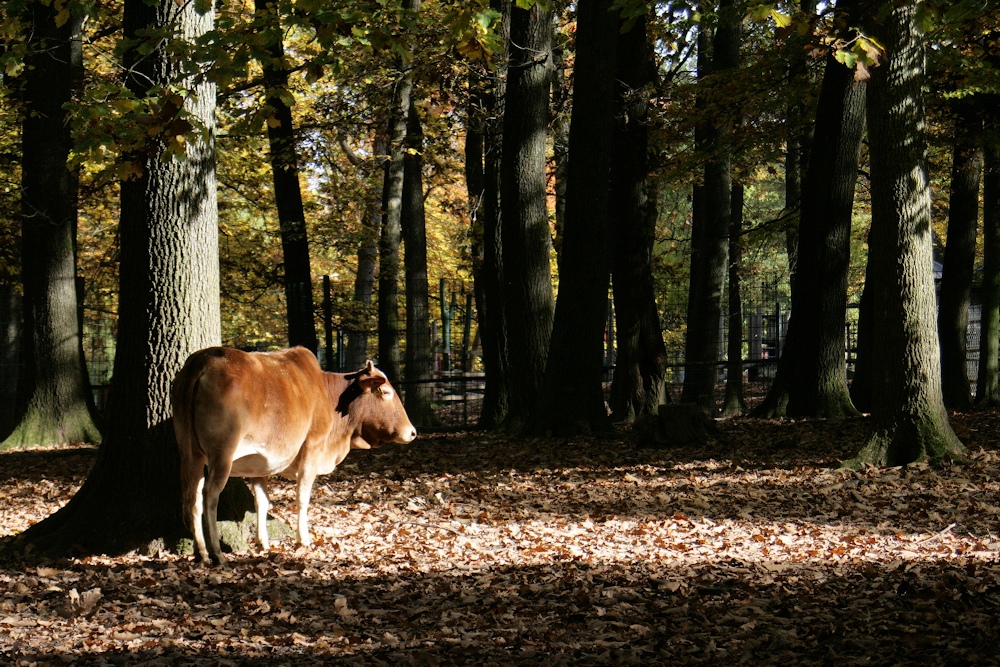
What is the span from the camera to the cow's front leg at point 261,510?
788 centimetres

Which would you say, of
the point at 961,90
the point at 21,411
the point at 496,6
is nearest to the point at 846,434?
the point at 961,90

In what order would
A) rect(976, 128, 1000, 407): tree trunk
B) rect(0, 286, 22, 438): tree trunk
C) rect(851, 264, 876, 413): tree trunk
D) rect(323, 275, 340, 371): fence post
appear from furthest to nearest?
rect(323, 275, 340, 371): fence post
rect(976, 128, 1000, 407): tree trunk
rect(0, 286, 22, 438): tree trunk
rect(851, 264, 876, 413): tree trunk

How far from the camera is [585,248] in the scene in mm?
13938

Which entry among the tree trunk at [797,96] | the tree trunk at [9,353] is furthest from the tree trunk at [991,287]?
the tree trunk at [9,353]

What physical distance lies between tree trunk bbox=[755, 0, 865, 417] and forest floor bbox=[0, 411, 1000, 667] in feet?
12.3

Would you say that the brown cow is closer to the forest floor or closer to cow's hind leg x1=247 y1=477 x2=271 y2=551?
cow's hind leg x1=247 y1=477 x2=271 y2=551

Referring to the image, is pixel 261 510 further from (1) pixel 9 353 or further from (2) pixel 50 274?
(1) pixel 9 353

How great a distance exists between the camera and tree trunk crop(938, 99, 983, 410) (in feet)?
54.5

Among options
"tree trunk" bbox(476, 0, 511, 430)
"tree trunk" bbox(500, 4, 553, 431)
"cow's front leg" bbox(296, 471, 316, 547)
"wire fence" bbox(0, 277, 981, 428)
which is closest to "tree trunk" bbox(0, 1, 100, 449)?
"wire fence" bbox(0, 277, 981, 428)

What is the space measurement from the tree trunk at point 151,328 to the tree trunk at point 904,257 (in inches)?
255

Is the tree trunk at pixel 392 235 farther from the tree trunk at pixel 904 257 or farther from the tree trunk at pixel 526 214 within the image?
the tree trunk at pixel 904 257

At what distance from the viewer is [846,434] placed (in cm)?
1316

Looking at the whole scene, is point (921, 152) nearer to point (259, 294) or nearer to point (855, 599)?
point (855, 599)

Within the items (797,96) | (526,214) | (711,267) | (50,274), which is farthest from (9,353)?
(797,96)
